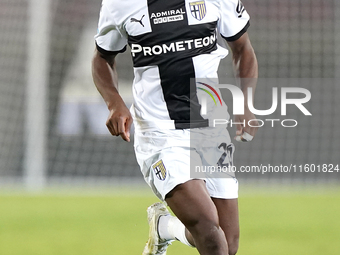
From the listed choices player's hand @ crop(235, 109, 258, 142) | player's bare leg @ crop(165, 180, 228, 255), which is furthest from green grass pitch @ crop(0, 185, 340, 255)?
player's bare leg @ crop(165, 180, 228, 255)

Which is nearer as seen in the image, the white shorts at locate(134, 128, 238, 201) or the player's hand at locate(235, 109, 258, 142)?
the white shorts at locate(134, 128, 238, 201)

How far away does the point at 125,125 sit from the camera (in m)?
3.24

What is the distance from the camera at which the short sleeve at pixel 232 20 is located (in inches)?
143

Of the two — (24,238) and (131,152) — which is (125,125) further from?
(131,152)

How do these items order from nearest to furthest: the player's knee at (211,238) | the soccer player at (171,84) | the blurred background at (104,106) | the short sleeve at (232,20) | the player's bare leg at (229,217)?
1. the player's knee at (211,238)
2. the soccer player at (171,84)
3. the short sleeve at (232,20)
4. the player's bare leg at (229,217)
5. the blurred background at (104,106)

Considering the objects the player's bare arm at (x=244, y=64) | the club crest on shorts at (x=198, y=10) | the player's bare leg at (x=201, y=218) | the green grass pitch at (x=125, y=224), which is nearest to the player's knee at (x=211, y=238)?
the player's bare leg at (x=201, y=218)

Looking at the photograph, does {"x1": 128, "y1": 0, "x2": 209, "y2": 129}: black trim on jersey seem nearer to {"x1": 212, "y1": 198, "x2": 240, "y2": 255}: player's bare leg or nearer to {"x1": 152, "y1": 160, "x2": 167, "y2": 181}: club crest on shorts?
{"x1": 152, "y1": 160, "x2": 167, "y2": 181}: club crest on shorts

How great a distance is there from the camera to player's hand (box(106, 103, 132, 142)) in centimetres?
321

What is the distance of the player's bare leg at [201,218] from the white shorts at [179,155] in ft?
0.30

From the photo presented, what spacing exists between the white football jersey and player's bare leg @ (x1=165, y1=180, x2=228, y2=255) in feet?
1.53

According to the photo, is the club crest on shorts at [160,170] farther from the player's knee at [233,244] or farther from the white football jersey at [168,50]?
the player's knee at [233,244]

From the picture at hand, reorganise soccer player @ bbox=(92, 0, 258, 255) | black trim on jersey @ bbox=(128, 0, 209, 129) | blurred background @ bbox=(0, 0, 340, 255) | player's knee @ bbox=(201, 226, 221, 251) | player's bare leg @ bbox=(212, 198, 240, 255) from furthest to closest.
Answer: blurred background @ bbox=(0, 0, 340, 255) → player's bare leg @ bbox=(212, 198, 240, 255) → black trim on jersey @ bbox=(128, 0, 209, 129) → soccer player @ bbox=(92, 0, 258, 255) → player's knee @ bbox=(201, 226, 221, 251)

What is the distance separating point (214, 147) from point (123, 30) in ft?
2.90

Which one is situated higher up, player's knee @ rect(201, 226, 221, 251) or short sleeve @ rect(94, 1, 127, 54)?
short sleeve @ rect(94, 1, 127, 54)
